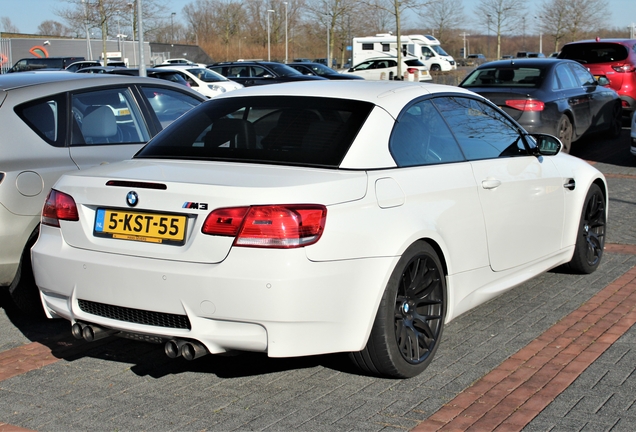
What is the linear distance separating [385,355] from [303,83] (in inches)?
74.0

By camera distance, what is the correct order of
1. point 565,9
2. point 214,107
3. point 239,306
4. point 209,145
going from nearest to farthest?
point 239,306 < point 209,145 < point 214,107 < point 565,9

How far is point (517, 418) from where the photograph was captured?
11.8 feet

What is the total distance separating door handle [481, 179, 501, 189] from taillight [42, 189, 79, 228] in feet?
7.43

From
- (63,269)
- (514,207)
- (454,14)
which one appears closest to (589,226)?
(514,207)

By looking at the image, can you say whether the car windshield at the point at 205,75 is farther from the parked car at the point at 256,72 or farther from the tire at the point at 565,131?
the tire at the point at 565,131

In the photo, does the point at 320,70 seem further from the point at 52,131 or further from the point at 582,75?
the point at 52,131

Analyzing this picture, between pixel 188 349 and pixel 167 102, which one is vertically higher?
pixel 167 102

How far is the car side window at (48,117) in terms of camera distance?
5320 millimetres

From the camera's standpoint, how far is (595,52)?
16688mm

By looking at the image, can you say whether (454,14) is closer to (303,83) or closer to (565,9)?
(565,9)

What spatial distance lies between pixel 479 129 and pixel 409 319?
1522 mm

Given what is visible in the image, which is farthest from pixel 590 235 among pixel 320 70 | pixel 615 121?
pixel 320 70

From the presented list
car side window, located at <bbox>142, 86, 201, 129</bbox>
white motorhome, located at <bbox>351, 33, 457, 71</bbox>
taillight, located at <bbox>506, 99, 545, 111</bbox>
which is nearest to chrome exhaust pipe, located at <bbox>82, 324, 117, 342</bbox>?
car side window, located at <bbox>142, 86, 201, 129</bbox>

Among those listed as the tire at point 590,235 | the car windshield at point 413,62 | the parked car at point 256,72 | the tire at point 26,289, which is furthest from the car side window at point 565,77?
the car windshield at point 413,62
